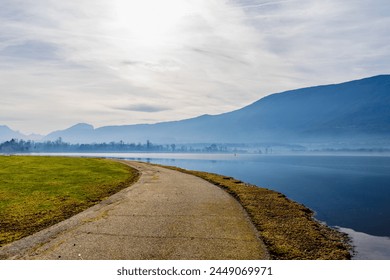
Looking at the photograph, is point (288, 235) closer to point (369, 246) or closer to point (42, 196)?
point (369, 246)

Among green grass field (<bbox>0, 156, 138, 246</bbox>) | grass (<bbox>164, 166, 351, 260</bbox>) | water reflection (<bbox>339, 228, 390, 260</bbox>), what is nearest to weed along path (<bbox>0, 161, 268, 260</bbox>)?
grass (<bbox>164, 166, 351, 260</bbox>)

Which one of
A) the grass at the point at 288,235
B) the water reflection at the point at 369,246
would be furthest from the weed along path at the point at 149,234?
the water reflection at the point at 369,246

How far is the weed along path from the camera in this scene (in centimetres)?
→ 1245

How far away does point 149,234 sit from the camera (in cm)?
1495

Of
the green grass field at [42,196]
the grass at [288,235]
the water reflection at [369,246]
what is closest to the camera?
the grass at [288,235]

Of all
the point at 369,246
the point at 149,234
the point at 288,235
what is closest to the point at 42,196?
the point at 149,234

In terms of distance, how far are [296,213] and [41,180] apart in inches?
930

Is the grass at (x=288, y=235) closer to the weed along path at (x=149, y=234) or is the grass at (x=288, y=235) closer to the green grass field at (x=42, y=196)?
the weed along path at (x=149, y=234)

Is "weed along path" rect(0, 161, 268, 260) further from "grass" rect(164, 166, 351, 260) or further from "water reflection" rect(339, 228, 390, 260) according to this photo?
"water reflection" rect(339, 228, 390, 260)

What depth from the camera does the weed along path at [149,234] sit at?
12445 mm

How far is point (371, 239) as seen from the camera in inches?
874

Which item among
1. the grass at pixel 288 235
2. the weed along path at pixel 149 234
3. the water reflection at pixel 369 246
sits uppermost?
the weed along path at pixel 149 234
